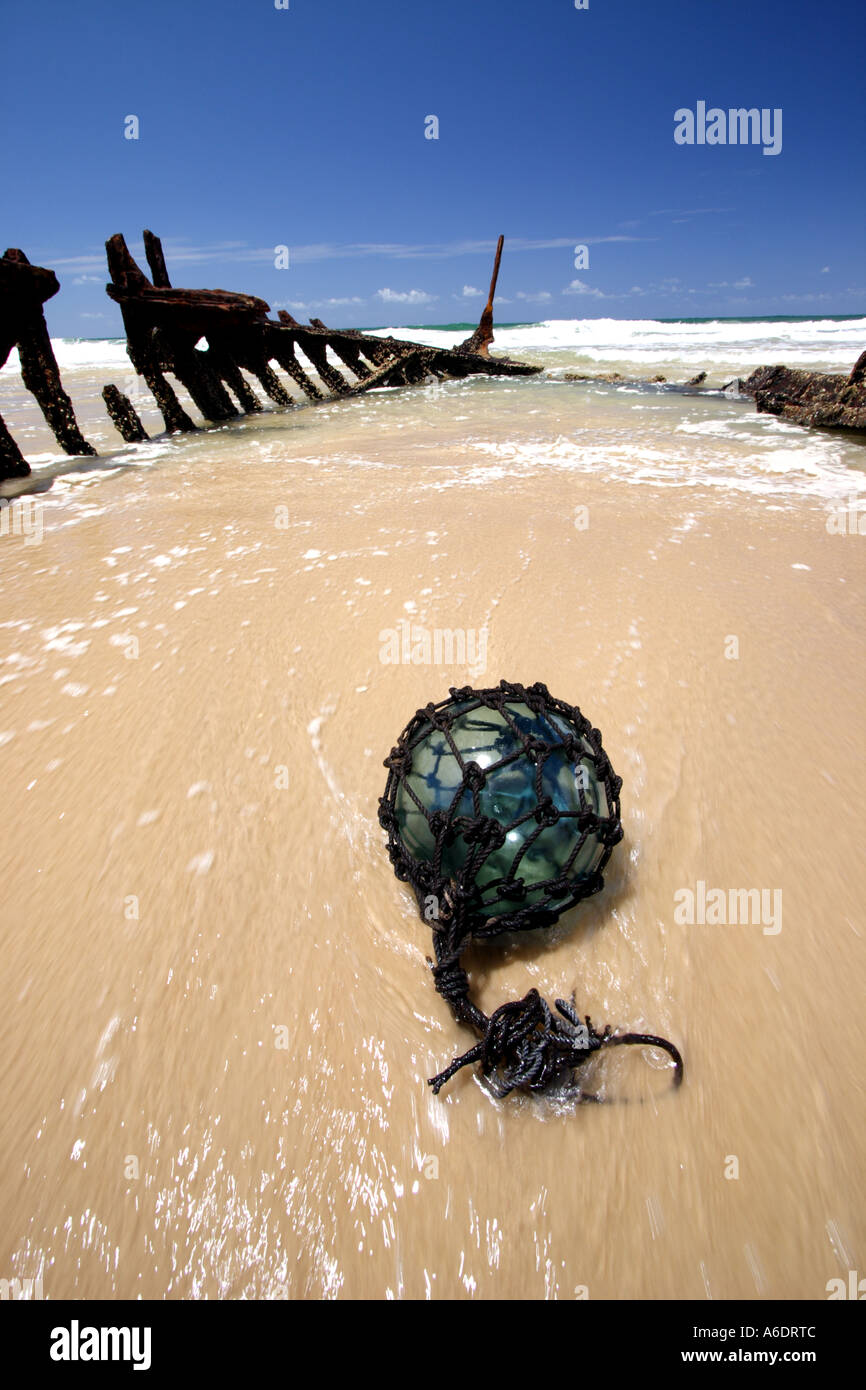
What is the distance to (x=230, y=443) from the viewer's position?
7320 millimetres

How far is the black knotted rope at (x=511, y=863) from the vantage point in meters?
1.33

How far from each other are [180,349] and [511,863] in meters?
9.03

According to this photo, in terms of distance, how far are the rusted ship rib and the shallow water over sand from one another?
3.89 m

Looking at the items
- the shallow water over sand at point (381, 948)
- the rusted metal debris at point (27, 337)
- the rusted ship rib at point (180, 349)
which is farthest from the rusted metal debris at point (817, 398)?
the rusted metal debris at point (27, 337)

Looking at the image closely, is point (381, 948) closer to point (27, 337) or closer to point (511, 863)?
point (511, 863)

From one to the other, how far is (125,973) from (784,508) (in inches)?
191

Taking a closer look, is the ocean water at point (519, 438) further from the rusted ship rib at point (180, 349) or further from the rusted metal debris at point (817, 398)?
the rusted ship rib at point (180, 349)

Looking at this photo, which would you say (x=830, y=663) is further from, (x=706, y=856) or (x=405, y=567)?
(x=405, y=567)

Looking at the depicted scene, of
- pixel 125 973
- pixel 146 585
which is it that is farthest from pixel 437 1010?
pixel 146 585

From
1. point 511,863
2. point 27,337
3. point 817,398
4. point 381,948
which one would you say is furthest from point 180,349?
point 511,863

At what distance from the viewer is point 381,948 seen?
1.63m

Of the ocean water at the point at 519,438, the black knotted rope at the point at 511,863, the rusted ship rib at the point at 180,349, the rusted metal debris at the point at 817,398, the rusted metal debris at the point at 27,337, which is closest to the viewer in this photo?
the black knotted rope at the point at 511,863

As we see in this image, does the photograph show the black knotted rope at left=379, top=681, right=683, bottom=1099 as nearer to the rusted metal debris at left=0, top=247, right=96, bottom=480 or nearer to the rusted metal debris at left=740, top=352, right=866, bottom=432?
the rusted metal debris at left=0, top=247, right=96, bottom=480

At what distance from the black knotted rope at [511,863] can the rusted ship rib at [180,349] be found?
249 inches
